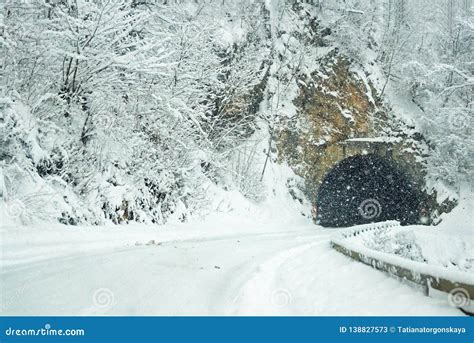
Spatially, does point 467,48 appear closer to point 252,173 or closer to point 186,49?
point 252,173

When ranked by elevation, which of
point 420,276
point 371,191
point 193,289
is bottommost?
point 371,191

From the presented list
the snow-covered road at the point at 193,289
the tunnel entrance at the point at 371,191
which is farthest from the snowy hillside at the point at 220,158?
the tunnel entrance at the point at 371,191

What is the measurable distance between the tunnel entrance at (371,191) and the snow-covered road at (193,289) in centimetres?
2626

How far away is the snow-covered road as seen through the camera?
150 inches

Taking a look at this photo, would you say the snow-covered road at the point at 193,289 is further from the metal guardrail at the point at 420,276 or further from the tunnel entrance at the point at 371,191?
the tunnel entrance at the point at 371,191

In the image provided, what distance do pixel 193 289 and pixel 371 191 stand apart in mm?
31200

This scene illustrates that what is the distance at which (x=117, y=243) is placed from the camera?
8945 mm

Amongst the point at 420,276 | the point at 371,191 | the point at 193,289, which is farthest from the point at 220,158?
the point at 371,191

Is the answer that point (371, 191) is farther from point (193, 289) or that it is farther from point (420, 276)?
point (193, 289)

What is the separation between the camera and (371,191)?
33.8 meters

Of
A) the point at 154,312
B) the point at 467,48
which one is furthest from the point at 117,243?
the point at 467,48

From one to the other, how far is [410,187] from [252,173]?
51.2ft

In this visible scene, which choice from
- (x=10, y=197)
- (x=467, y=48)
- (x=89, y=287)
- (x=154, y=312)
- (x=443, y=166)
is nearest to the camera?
(x=154, y=312)

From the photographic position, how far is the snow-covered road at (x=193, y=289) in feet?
12.5
